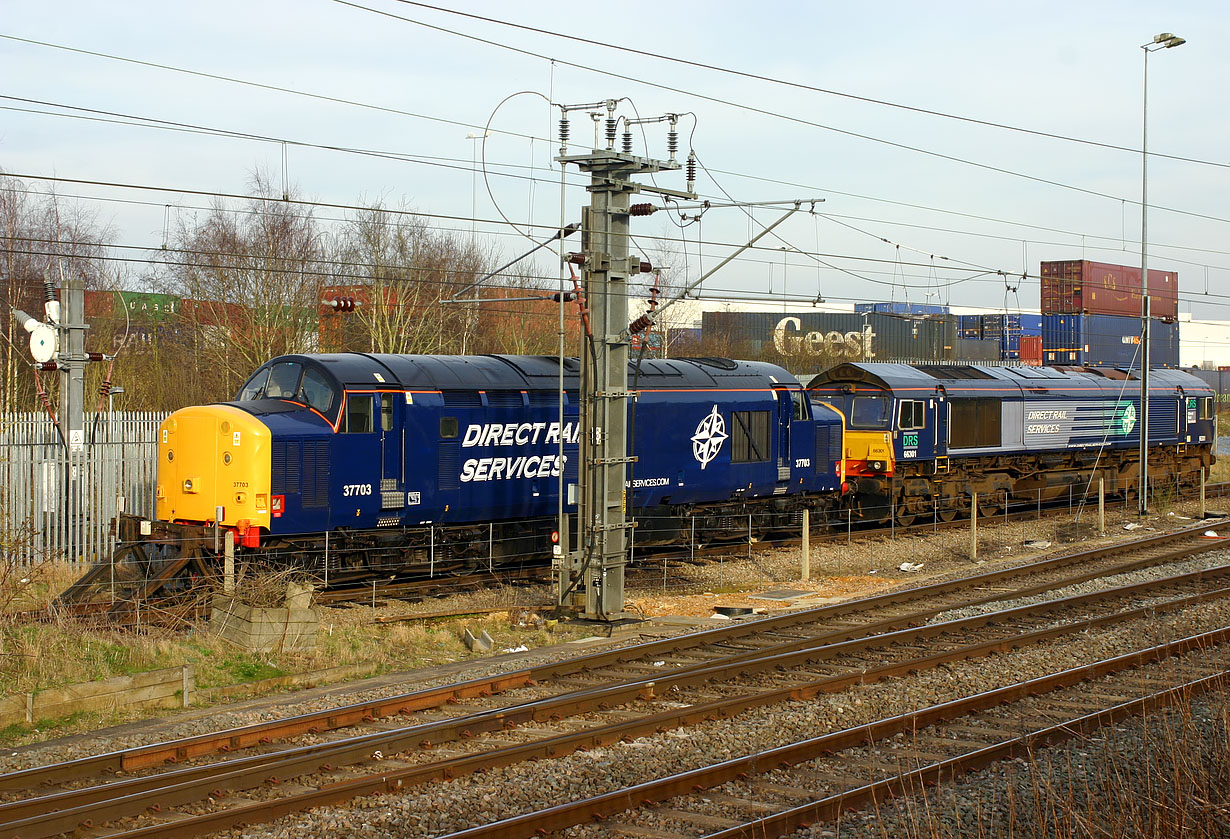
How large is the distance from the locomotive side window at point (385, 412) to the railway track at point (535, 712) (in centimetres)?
577

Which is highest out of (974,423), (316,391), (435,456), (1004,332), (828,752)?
(1004,332)

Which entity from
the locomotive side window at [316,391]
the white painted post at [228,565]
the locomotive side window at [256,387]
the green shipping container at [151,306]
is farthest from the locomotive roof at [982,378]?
the green shipping container at [151,306]

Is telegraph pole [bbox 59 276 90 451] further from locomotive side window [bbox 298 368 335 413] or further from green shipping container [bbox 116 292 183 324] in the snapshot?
green shipping container [bbox 116 292 183 324]

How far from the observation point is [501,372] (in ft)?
62.3

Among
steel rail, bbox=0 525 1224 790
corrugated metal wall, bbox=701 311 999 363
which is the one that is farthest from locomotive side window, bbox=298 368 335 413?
corrugated metal wall, bbox=701 311 999 363

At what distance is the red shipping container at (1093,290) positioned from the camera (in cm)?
4934

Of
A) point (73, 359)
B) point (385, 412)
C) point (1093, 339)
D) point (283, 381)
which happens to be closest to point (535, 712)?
point (385, 412)

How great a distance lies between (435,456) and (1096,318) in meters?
40.5

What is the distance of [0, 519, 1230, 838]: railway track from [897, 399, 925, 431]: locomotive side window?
8692mm

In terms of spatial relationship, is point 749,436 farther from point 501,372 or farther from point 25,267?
point 25,267

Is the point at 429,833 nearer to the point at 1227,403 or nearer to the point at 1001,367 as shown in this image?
the point at 1001,367

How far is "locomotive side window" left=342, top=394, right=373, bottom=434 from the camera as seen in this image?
16562mm

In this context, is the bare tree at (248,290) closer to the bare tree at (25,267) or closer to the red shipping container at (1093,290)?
the bare tree at (25,267)

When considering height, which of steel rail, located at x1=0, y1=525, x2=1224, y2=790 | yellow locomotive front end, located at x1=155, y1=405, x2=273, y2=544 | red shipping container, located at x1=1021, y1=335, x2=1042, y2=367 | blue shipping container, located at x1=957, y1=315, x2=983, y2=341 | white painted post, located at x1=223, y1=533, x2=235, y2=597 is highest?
blue shipping container, located at x1=957, y1=315, x2=983, y2=341
